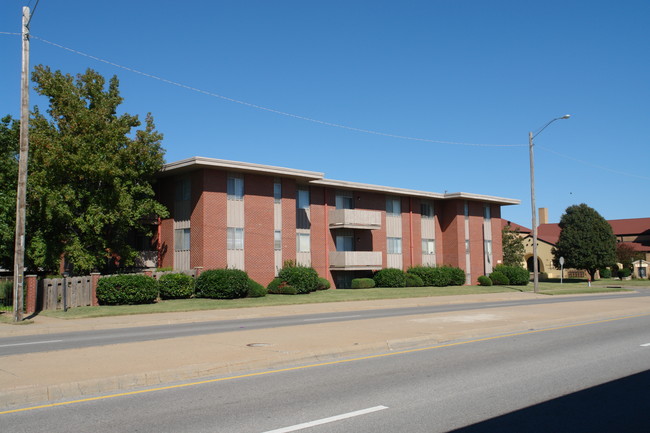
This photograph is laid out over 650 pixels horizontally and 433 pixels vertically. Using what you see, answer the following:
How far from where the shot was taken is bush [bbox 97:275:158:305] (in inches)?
1051

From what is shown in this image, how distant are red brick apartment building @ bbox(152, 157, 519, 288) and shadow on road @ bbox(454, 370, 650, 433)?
27832 millimetres

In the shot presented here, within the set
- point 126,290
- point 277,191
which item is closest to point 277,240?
point 277,191

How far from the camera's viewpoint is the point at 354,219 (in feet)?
138

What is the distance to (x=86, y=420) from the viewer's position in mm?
6793

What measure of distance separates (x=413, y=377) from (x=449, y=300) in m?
23.5

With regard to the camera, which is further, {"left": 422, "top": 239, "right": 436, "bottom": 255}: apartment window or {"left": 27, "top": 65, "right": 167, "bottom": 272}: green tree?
{"left": 422, "top": 239, "right": 436, "bottom": 255}: apartment window

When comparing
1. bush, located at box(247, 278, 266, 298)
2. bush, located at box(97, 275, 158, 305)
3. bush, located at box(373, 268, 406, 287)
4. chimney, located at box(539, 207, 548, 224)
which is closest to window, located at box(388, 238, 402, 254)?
bush, located at box(373, 268, 406, 287)

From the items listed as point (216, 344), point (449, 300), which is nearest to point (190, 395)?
point (216, 344)

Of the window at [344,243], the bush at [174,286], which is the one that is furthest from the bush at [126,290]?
the window at [344,243]

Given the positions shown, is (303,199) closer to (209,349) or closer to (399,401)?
(209,349)

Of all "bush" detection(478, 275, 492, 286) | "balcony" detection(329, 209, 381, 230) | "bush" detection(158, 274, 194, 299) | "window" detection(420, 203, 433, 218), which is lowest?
"bush" detection(478, 275, 492, 286)

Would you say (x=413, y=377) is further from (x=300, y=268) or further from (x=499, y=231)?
(x=499, y=231)

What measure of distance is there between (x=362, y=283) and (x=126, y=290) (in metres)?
18.9

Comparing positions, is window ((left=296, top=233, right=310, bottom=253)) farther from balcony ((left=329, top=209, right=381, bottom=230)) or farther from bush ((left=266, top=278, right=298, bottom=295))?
bush ((left=266, top=278, right=298, bottom=295))
